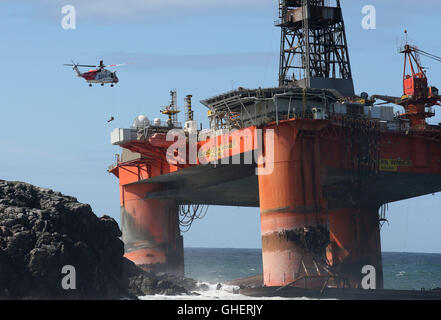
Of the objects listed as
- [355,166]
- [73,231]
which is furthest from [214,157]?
[73,231]
